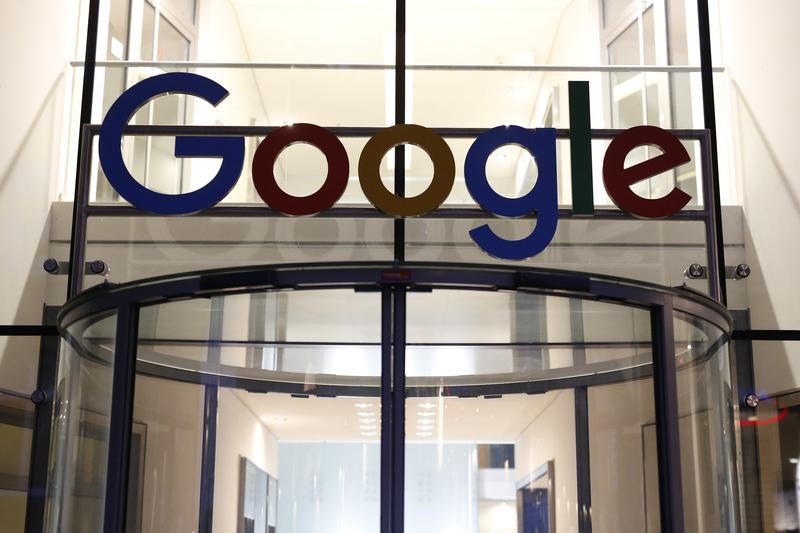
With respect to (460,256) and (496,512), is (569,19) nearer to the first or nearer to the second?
(460,256)

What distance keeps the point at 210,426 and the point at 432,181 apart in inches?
116

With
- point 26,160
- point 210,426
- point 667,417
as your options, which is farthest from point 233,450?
point 26,160

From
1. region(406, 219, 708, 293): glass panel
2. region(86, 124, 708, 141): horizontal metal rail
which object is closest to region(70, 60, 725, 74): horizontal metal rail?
region(86, 124, 708, 141): horizontal metal rail

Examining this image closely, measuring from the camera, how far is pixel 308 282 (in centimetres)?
488

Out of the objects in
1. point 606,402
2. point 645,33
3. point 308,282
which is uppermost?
point 645,33

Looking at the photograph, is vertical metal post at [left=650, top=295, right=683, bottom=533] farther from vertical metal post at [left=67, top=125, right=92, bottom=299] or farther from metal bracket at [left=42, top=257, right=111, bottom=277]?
metal bracket at [left=42, top=257, right=111, bottom=277]

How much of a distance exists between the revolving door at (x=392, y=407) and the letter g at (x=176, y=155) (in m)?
2.23

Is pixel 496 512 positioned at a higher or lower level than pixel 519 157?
lower

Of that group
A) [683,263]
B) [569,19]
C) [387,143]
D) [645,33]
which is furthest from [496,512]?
[569,19]

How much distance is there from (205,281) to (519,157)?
4.32 metres

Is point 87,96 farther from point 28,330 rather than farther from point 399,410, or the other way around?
point 399,410

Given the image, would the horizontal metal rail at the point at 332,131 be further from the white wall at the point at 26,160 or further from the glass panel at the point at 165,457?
the glass panel at the point at 165,457

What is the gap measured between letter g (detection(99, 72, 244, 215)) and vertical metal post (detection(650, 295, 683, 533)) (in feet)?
11.2

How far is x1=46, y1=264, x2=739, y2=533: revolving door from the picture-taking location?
4.77m
